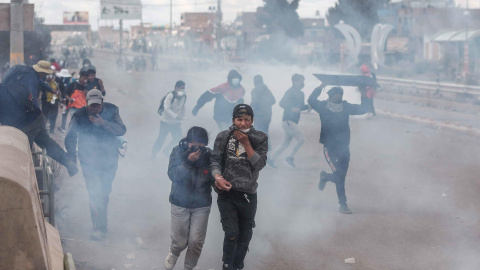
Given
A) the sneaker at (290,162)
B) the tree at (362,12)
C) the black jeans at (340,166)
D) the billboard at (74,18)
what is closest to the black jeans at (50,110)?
the sneaker at (290,162)

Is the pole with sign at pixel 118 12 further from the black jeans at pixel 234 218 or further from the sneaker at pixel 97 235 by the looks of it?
the black jeans at pixel 234 218

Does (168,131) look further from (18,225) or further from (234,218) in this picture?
(18,225)

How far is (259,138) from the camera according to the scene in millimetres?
5531

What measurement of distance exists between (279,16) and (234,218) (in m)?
84.5

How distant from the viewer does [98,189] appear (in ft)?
22.7

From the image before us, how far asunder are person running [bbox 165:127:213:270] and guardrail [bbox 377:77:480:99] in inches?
799

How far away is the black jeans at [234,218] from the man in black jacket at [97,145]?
1.70 m

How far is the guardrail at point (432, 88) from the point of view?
2492 centimetres

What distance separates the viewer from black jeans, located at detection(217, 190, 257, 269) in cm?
555

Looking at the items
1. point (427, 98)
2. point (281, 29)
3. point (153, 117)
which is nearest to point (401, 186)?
point (153, 117)

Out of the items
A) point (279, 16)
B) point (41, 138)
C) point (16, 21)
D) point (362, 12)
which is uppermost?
point (279, 16)

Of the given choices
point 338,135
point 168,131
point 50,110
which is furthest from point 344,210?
point 50,110

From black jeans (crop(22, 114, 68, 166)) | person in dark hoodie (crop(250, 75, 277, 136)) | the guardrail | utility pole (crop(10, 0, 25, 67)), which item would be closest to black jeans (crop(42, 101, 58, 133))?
utility pole (crop(10, 0, 25, 67))

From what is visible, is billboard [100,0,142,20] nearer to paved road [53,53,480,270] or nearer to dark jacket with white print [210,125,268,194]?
paved road [53,53,480,270]
